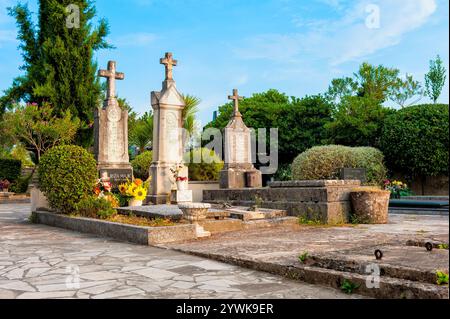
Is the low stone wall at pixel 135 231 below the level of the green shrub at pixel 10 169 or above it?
below

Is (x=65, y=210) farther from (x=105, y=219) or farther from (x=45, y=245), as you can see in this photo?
(x=45, y=245)

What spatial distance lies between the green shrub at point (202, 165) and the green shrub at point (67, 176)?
7.10 meters

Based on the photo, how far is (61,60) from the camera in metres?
24.5

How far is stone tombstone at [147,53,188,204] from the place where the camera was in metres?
13.1

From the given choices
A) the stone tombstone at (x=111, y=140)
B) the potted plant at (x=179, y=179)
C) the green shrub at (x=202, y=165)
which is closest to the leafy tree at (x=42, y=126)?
the green shrub at (x=202, y=165)

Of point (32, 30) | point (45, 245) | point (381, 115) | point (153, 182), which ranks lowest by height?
point (45, 245)

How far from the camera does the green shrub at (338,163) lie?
762 inches

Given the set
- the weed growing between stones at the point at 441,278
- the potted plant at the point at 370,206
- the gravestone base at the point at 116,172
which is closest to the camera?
the weed growing between stones at the point at 441,278

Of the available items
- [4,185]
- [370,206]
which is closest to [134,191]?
[370,206]

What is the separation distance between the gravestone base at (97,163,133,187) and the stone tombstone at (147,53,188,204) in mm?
803

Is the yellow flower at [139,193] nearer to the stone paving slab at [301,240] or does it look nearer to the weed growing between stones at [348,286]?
the stone paving slab at [301,240]

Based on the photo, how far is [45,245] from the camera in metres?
6.92
